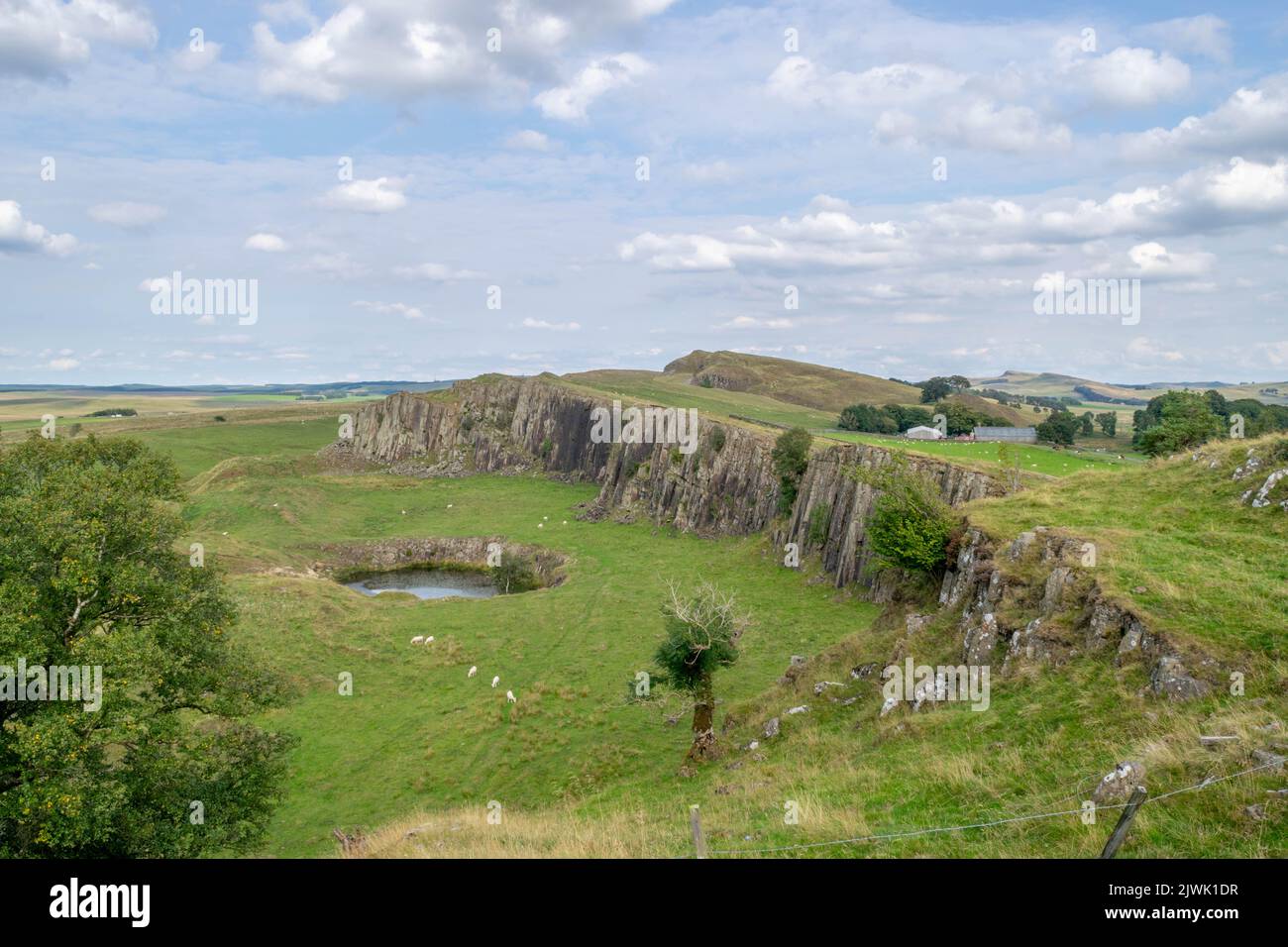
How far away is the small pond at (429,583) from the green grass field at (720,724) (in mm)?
10789

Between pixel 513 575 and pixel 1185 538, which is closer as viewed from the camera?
pixel 1185 538

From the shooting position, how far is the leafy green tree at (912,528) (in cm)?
3091

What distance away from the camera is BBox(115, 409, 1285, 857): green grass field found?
14633 millimetres

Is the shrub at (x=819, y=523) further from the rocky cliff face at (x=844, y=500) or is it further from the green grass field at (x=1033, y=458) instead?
the green grass field at (x=1033, y=458)

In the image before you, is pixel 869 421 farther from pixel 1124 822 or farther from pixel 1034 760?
pixel 1124 822

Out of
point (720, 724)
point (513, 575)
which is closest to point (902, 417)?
point (513, 575)

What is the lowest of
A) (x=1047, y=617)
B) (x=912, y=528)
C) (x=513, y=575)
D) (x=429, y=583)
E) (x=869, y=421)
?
(x=429, y=583)

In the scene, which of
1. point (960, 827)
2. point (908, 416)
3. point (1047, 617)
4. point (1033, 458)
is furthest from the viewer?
point (908, 416)

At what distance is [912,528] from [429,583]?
62.2 m

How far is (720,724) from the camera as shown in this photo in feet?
110

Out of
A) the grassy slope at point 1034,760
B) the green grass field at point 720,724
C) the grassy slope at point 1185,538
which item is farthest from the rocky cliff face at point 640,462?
the grassy slope at point 1034,760

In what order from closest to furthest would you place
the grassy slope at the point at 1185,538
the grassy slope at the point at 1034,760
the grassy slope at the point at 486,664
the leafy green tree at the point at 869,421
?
1. the grassy slope at the point at 1034,760
2. the grassy slope at the point at 1185,538
3. the grassy slope at the point at 486,664
4. the leafy green tree at the point at 869,421
